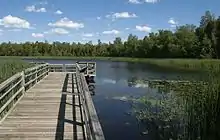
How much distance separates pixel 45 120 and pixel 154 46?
8564 cm

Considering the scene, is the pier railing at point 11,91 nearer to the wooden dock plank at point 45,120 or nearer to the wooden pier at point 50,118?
the wooden pier at point 50,118

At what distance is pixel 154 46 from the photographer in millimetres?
91625

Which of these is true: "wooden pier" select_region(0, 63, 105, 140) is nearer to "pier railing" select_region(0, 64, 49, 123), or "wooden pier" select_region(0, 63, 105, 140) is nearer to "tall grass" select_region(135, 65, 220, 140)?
"pier railing" select_region(0, 64, 49, 123)

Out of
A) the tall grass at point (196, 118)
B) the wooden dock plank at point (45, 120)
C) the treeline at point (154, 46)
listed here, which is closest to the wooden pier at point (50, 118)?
the wooden dock plank at point (45, 120)

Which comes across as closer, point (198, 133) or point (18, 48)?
point (198, 133)

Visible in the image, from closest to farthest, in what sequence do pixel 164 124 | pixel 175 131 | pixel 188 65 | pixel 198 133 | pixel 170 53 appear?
1. pixel 198 133
2. pixel 175 131
3. pixel 164 124
4. pixel 188 65
5. pixel 170 53

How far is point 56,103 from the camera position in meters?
9.58

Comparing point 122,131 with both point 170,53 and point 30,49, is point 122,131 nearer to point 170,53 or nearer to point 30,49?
point 170,53

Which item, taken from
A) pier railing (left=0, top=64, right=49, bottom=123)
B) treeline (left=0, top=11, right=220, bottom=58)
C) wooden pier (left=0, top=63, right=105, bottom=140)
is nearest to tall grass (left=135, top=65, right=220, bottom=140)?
wooden pier (left=0, top=63, right=105, bottom=140)

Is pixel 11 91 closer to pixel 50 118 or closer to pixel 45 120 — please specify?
pixel 50 118

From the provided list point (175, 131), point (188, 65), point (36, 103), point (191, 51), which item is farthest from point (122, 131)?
point (191, 51)

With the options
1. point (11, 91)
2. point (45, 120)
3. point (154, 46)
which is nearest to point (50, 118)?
point (45, 120)

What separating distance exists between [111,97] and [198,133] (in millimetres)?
10401

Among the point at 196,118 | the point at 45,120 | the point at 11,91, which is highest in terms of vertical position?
the point at 11,91
